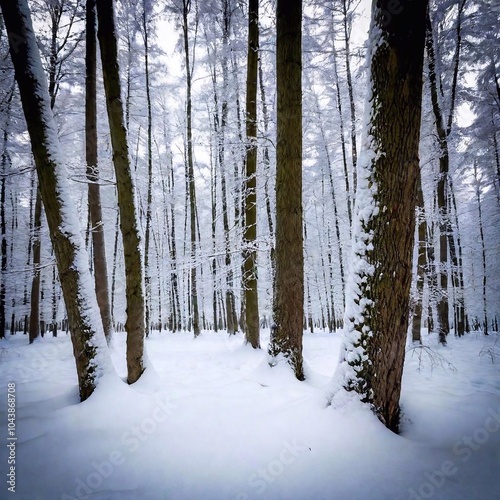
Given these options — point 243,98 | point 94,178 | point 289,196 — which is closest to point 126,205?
point 289,196

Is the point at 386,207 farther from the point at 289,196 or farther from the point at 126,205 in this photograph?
the point at 126,205

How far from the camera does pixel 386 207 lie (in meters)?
2.21

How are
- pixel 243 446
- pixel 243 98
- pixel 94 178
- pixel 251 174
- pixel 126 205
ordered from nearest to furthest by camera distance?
pixel 243 446 < pixel 126 205 < pixel 251 174 < pixel 94 178 < pixel 243 98

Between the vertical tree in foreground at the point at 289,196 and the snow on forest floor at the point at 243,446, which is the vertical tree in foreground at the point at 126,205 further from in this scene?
the vertical tree in foreground at the point at 289,196

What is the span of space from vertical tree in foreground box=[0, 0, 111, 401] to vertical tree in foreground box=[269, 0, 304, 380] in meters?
2.52

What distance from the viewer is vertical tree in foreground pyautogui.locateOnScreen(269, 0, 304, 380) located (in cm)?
378

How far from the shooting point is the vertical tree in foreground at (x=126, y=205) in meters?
3.50

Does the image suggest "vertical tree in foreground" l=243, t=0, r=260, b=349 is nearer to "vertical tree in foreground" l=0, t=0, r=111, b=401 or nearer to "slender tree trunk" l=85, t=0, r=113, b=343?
"vertical tree in foreground" l=0, t=0, r=111, b=401

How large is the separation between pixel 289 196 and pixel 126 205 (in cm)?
248

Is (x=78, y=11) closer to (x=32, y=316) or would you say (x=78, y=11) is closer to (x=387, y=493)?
(x=32, y=316)

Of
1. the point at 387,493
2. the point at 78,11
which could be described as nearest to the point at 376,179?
the point at 387,493

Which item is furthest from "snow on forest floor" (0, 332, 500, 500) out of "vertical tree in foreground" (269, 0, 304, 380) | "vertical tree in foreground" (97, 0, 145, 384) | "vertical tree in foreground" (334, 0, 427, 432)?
"vertical tree in foreground" (269, 0, 304, 380)

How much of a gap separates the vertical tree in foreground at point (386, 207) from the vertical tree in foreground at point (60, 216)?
3.05 m

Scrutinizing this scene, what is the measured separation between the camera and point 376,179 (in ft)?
7.42
